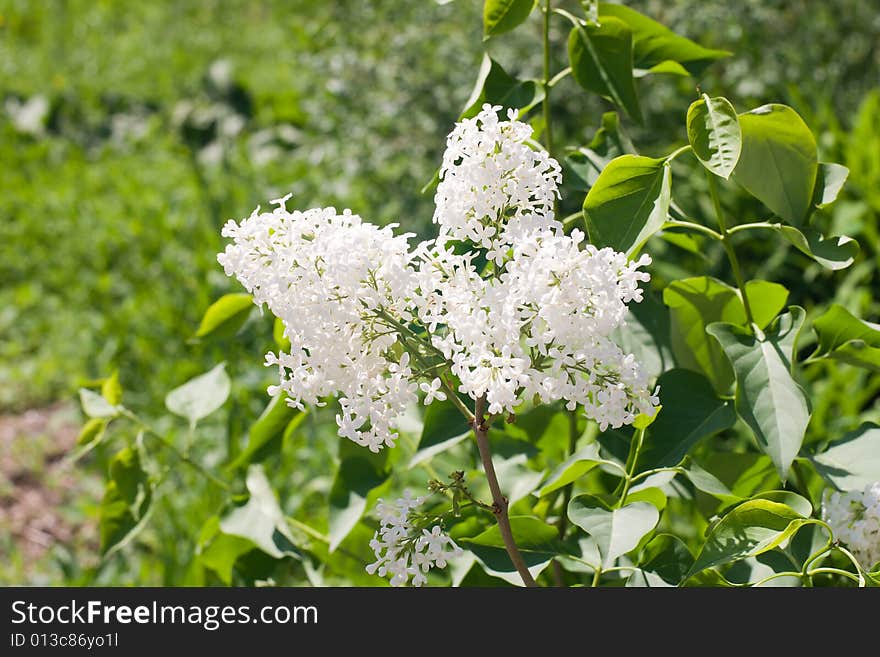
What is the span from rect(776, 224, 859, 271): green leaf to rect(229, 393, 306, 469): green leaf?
0.56m

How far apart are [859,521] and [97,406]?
2.94 feet

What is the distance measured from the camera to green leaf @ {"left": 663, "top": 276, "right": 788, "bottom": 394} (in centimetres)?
100

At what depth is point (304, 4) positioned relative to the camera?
4.05 m

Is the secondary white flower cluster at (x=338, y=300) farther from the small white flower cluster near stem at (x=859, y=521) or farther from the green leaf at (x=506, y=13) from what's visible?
the small white flower cluster near stem at (x=859, y=521)

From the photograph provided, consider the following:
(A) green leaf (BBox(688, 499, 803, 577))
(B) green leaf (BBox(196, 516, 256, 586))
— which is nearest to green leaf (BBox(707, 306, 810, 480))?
(A) green leaf (BBox(688, 499, 803, 577))

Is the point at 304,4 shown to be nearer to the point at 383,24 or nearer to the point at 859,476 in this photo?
the point at 383,24

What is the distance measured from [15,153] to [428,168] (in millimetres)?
2385

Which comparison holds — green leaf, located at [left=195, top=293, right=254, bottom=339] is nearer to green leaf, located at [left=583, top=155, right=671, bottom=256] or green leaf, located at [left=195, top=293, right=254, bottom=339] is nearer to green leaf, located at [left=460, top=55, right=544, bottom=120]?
green leaf, located at [left=460, top=55, right=544, bottom=120]

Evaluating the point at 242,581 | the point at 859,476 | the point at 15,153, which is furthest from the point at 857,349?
the point at 15,153

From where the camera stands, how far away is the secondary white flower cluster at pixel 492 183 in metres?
0.78

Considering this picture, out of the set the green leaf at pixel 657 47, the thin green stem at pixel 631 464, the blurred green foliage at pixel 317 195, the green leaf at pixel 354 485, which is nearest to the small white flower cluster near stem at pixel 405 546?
the thin green stem at pixel 631 464

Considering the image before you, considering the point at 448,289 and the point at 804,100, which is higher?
the point at 448,289

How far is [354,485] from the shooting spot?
1133 mm

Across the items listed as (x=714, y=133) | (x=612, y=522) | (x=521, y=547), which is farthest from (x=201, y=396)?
(x=714, y=133)
